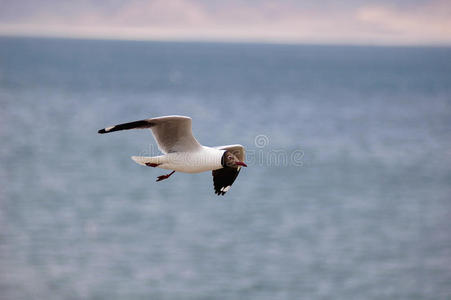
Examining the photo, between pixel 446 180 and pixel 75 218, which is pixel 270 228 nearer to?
pixel 75 218

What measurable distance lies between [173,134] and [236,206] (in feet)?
134

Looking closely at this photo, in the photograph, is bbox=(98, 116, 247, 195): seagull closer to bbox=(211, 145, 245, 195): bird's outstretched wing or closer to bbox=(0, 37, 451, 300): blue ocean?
bbox=(211, 145, 245, 195): bird's outstretched wing

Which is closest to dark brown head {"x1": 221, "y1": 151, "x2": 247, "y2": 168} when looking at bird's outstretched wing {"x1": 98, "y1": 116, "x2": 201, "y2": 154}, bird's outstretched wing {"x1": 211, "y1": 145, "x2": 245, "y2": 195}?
bird's outstretched wing {"x1": 98, "y1": 116, "x2": 201, "y2": 154}

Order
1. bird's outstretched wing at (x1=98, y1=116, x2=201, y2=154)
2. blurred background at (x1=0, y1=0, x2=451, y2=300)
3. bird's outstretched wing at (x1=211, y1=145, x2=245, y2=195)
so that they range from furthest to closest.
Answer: blurred background at (x1=0, y1=0, x2=451, y2=300), bird's outstretched wing at (x1=211, y1=145, x2=245, y2=195), bird's outstretched wing at (x1=98, y1=116, x2=201, y2=154)

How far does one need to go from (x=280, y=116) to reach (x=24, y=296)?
203 feet

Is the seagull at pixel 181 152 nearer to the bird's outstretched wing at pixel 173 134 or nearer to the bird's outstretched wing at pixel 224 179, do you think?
the bird's outstretched wing at pixel 173 134

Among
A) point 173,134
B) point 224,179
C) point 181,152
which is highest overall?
point 173,134

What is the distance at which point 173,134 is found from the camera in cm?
1148

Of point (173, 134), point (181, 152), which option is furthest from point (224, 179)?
point (173, 134)

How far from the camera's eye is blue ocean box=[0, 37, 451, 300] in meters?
40.0

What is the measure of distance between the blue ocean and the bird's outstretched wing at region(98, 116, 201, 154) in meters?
3.21

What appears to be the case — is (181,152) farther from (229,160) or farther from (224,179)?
(224,179)

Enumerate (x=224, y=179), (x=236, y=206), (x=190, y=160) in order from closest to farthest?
(x=190, y=160) → (x=224, y=179) → (x=236, y=206)

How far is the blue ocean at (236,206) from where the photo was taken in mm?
39969
